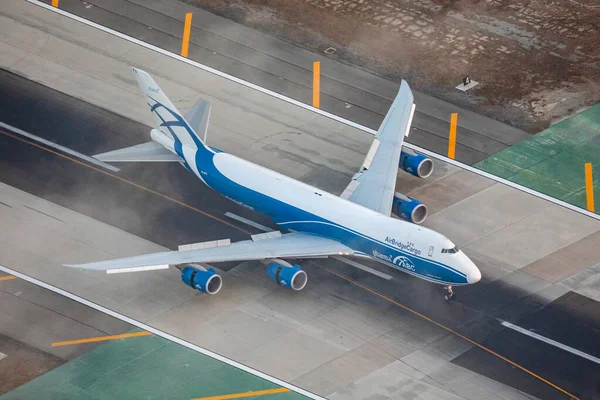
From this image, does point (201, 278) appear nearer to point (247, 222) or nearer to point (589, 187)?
point (247, 222)

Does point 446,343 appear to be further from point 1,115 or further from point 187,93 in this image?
point 1,115

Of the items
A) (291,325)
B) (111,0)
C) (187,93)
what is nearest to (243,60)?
(187,93)

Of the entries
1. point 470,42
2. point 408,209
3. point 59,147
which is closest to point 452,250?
point 408,209

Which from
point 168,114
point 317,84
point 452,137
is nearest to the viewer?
point 168,114

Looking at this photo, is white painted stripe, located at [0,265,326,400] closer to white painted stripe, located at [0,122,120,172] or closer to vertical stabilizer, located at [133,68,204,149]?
white painted stripe, located at [0,122,120,172]

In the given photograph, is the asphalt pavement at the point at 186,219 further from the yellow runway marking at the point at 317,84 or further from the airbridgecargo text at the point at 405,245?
the yellow runway marking at the point at 317,84

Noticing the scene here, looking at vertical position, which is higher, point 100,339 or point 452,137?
point 452,137
